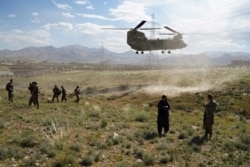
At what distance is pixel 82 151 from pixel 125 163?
2.17 meters

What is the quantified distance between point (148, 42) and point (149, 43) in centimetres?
26

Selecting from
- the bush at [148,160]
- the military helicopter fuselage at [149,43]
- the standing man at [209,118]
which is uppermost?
the military helicopter fuselage at [149,43]

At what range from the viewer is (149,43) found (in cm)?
4894

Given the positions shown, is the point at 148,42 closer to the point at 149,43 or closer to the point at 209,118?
the point at 149,43

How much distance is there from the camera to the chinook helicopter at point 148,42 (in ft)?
156

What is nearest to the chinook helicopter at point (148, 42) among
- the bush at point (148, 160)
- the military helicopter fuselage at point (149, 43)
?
the military helicopter fuselage at point (149, 43)

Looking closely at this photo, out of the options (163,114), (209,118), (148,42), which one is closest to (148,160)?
(163,114)

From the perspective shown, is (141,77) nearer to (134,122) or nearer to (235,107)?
(235,107)

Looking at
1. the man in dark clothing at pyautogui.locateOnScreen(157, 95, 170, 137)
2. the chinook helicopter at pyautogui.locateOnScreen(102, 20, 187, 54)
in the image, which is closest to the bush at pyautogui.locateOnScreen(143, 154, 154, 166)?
the man in dark clothing at pyautogui.locateOnScreen(157, 95, 170, 137)

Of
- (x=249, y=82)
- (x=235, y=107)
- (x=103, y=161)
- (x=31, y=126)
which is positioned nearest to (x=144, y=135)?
(x=103, y=161)

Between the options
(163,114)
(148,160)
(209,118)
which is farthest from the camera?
(163,114)

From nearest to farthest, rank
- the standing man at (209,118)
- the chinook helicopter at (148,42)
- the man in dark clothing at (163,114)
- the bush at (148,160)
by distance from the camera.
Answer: the bush at (148,160), the standing man at (209,118), the man in dark clothing at (163,114), the chinook helicopter at (148,42)

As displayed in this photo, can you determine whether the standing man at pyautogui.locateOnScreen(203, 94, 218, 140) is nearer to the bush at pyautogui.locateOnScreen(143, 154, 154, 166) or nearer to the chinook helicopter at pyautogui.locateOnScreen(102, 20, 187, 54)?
the bush at pyautogui.locateOnScreen(143, 154, 154, 166)

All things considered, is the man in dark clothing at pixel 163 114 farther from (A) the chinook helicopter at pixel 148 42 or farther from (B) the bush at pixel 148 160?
(A) the chinook helicopter at pixel 148 42
